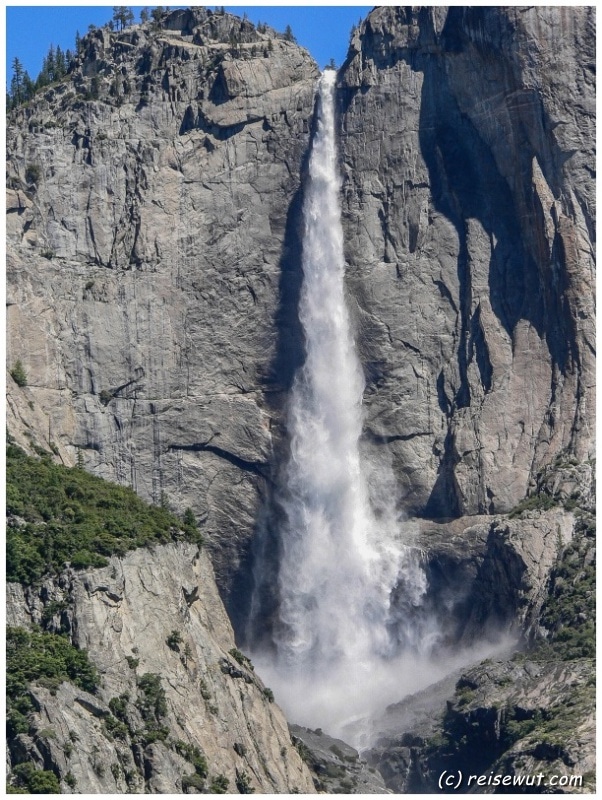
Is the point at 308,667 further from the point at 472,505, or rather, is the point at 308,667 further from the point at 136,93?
the point at 136,93

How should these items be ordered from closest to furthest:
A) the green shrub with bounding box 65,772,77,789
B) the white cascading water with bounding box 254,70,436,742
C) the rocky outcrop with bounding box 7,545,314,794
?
the green shrub with bounding box 65,772,77,789
the rocky outcrop with bounding box 7,545,314,794
the white cascading water with bounding box 254,70,436,742

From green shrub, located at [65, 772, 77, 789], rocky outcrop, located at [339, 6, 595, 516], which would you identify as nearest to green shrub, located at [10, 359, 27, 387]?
rocky outcrop, located at [339, 6, 595, 516]

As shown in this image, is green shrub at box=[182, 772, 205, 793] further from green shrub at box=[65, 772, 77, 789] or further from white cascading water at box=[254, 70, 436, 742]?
white cascading water at box=[254, 70, 436, 742]

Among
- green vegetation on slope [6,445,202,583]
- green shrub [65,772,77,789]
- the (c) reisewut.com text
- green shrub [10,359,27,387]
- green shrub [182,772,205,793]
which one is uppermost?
green shrub [10,359,27,387]

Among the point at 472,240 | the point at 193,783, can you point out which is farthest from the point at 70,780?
the point at 472,240

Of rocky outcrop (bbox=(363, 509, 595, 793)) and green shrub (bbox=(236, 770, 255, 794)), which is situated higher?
rocky outcrop (bbox=(363, 509, 595, 793))

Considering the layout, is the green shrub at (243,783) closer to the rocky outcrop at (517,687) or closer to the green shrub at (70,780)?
the rocky outcrop at (517,687)
